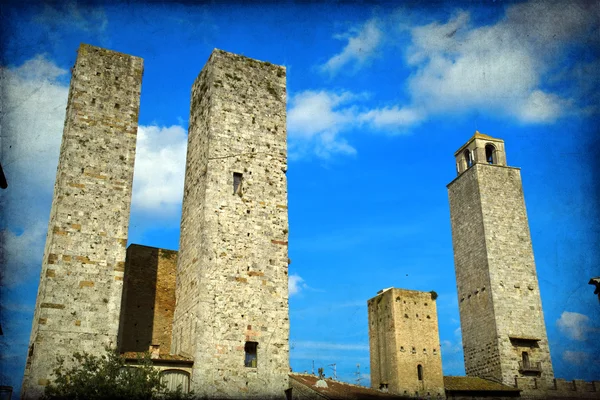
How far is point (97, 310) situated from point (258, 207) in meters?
7.00

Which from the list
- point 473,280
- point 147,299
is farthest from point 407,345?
point 147,299

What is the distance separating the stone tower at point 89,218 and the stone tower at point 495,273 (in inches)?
844

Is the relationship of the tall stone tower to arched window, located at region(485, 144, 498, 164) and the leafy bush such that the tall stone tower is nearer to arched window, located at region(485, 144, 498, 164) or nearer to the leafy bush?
the leafy bush

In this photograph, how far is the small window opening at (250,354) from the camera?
74.2ft

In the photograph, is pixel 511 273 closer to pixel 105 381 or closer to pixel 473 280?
pixel 473 280

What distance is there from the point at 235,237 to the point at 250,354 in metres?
Result: 4.26

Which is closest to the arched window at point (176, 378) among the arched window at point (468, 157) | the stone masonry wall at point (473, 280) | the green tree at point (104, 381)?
the green tree at point (104, 381)

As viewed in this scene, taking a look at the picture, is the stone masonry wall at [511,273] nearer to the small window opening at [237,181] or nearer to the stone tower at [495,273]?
the stone tower at [495,273]

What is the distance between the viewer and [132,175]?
23.8 m

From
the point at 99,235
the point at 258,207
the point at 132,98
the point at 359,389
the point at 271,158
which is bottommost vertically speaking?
the point at 359,389

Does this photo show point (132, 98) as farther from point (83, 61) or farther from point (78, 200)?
point (78, 200)

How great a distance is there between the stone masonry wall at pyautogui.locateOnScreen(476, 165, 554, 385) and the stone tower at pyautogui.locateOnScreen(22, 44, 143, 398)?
848 inches

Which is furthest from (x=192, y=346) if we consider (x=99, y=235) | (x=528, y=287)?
(x=528, y=287)

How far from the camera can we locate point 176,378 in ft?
71.4
